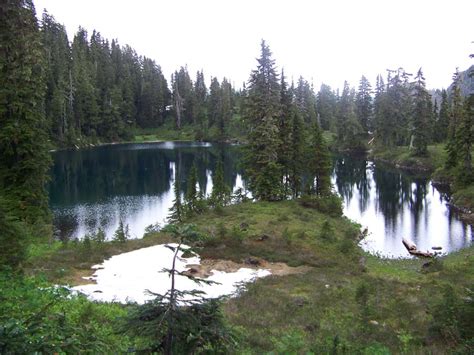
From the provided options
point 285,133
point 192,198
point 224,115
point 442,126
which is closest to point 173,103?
point 224,115

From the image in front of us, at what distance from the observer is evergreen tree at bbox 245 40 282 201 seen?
40.6 m

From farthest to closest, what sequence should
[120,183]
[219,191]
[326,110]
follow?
[326,110] → [120,183] → [219,191]

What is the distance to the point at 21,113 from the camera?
25359mm

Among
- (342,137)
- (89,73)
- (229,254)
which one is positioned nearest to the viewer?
(229,254)

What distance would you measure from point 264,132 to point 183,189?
18629 mm

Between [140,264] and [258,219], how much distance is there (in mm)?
14447

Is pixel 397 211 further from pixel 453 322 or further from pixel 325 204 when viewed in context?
pixel 453 322

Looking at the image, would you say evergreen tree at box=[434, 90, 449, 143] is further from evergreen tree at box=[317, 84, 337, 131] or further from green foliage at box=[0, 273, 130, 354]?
green foliage at box=[0, 273, 130, 354]

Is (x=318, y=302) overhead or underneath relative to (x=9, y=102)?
underneath

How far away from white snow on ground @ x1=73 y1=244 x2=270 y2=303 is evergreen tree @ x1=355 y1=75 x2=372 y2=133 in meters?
95.4

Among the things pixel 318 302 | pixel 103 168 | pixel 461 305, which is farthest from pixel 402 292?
pixel 103 168

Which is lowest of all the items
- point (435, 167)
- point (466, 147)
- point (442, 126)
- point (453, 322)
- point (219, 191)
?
point (453, 322)

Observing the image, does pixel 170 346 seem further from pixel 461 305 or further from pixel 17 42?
pixel 17 42

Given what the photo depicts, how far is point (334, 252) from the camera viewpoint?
84.6 feet
